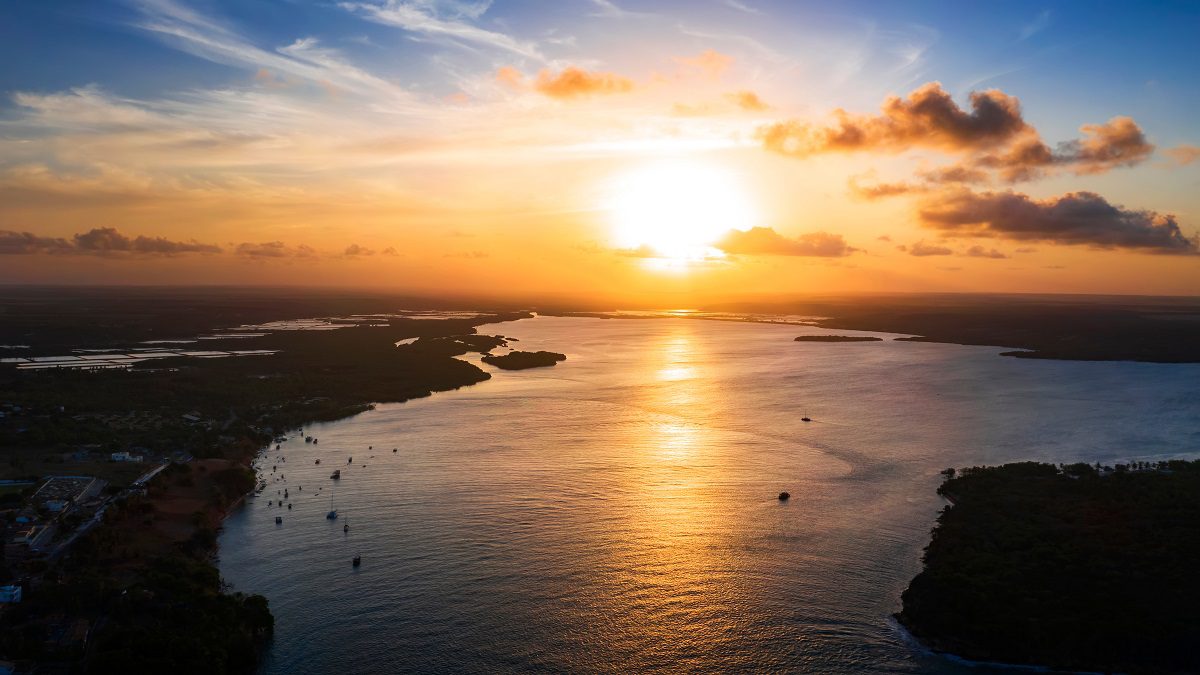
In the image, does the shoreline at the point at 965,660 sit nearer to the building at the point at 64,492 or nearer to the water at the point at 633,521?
the water at the point at 633,521

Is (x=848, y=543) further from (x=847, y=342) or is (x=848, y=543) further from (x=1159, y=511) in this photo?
(x=847, y=342)

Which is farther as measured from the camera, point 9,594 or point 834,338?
point 834,338

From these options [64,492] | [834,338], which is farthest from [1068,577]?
[834,338]

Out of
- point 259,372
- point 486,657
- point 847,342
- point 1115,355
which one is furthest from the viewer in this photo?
point 847,342

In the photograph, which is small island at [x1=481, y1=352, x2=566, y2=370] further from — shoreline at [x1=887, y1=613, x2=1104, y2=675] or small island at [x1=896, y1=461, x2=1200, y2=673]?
shoreline at [x1=887, y1=613, x2=1104, y2=675]

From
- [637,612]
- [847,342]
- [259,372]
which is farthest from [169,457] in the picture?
[847,342]

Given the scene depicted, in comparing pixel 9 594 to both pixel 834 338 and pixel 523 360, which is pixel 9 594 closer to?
pixel 523 360
